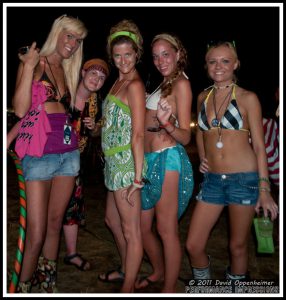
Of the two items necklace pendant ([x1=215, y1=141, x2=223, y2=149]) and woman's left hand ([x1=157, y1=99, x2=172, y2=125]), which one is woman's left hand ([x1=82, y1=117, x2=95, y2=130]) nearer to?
woman's left hand ([x1=157, y1=99, x2=172, y2=125])

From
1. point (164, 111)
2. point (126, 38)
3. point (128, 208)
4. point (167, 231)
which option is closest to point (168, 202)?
point (167, 231)

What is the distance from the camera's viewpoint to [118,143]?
3029 millimetres

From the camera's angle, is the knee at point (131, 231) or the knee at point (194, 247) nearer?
the knee at point (131, 231)

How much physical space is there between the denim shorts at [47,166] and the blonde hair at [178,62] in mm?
1037

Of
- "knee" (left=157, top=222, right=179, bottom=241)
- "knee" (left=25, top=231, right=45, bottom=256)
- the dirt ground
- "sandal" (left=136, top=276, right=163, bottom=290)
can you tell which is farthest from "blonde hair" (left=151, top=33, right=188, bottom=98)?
"sandal" (left=136, top=276, right=163, bottom=290)

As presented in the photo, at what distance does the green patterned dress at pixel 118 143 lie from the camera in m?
2.98

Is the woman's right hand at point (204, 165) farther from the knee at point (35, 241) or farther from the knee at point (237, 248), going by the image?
the knee at point (35, 241)

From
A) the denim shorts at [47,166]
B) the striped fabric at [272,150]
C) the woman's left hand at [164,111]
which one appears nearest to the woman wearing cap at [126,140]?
the woman's left hand at [164,111]

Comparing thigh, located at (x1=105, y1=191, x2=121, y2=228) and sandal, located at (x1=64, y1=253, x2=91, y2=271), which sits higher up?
thigh, located at (x1=105, y1=191, x2=121, y2=228)

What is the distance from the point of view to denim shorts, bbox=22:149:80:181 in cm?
295

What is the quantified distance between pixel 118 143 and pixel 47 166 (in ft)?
2.07

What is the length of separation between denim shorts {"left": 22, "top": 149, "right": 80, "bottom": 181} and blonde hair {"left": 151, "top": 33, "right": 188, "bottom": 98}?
1.04 metres

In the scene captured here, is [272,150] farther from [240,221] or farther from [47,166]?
[47,166]

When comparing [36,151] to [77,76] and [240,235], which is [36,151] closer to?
[77,76]
